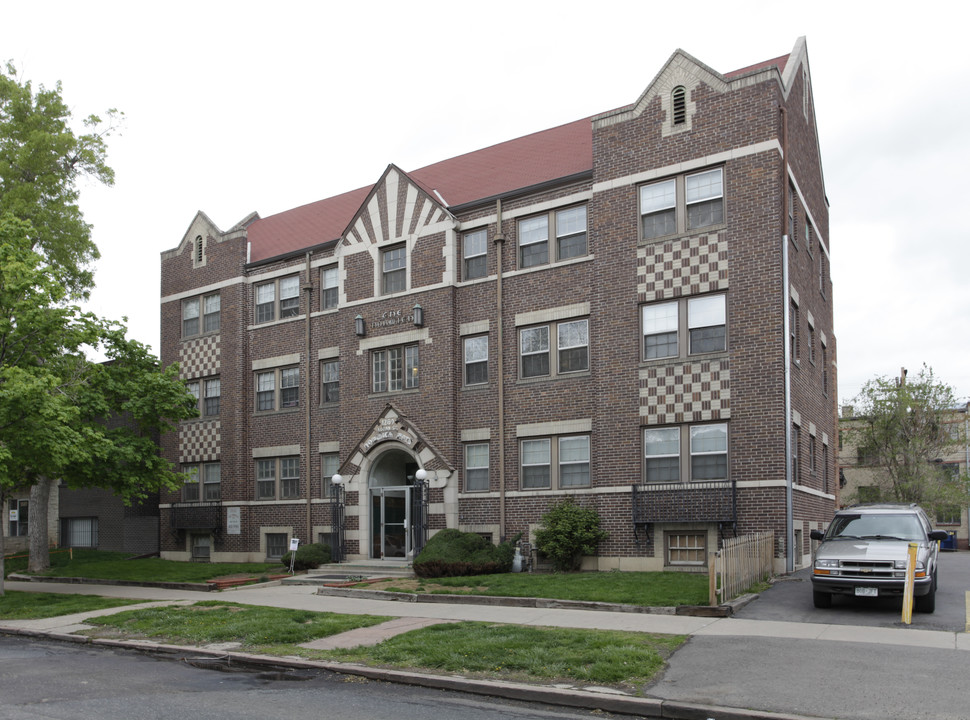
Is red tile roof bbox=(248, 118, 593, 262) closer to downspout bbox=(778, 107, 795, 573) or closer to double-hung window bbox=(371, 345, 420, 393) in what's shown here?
double-hung window bbox=(371, 345, 420, 393)

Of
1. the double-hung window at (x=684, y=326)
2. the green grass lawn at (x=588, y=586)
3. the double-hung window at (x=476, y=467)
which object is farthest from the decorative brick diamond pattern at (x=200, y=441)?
the double-hung window at (x=684, y=326)

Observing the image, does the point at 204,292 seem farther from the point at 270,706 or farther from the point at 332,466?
the point at 270,706

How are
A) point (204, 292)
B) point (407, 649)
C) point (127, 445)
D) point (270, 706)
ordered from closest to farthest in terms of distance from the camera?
point (270, 706), point (407, 649), point (127, 445), point (204, 292)

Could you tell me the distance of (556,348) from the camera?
937 inches

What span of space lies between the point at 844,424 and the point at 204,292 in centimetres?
3705

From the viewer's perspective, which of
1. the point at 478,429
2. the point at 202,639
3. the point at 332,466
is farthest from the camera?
the point at 332,466

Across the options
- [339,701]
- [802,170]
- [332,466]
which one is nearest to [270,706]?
[339,701]

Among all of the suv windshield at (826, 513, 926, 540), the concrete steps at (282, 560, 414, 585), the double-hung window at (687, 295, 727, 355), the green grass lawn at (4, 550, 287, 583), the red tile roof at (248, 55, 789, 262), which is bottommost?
the green grass lawn at (4, 550, 287, 583)

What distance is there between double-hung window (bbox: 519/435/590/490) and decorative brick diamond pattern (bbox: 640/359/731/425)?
7.81ft

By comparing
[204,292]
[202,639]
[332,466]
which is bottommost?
[202,639]

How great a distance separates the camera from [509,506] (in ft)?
78.8

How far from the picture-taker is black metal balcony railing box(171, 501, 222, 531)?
3030cm

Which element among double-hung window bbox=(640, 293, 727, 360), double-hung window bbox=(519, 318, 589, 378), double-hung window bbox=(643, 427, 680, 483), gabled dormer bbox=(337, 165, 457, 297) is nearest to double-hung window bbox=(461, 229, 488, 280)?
gabled dormer bbox=(337, 165, 457, 297)

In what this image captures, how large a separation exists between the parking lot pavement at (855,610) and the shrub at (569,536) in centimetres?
488
